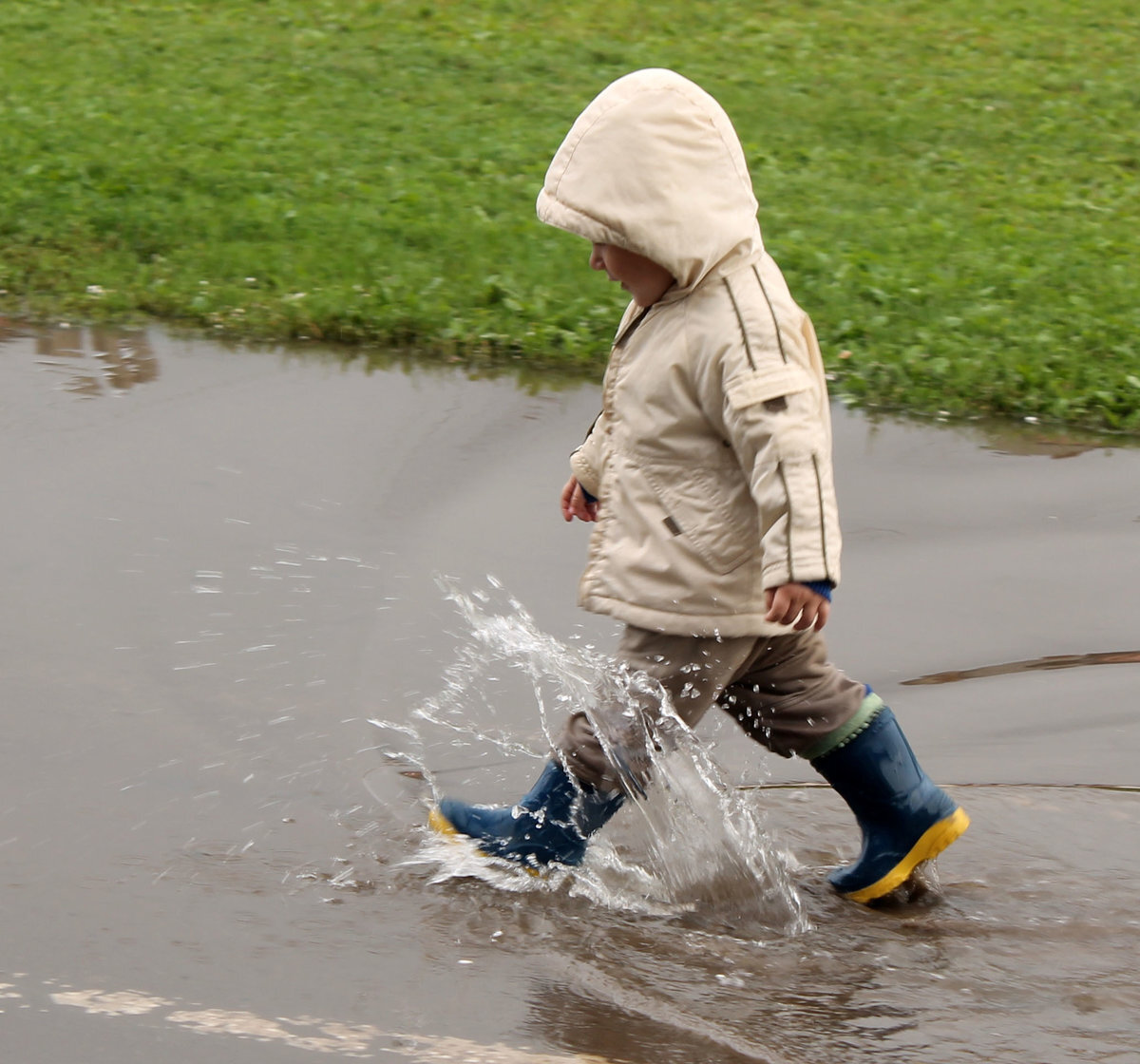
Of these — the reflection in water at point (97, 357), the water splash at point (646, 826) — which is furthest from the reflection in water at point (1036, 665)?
the reflection in water at point (97, 357)

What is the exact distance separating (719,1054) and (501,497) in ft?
9.67

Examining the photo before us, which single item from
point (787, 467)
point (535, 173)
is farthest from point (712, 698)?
point (535, 173)

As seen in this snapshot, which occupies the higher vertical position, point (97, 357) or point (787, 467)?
point (787, 467)

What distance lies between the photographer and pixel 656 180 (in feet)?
10.2

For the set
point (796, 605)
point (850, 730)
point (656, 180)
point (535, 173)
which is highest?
point (656, 180)

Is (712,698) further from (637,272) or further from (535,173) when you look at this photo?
(535,173)

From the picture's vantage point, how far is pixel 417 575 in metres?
5.04

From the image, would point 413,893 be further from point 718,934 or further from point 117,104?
point 117,104

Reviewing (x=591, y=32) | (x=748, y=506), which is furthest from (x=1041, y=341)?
(x=591, y=32)

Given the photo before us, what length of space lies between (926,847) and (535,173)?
259 inches

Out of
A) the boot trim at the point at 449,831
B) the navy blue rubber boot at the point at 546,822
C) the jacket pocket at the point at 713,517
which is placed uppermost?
the jacket pocket at the point at 713,517

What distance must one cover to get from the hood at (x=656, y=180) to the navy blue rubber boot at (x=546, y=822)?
3.43 feet

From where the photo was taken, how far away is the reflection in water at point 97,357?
20.8 feet

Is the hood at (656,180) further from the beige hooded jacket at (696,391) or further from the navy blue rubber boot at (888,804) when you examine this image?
the navy blue rubber boot at (888,804)
